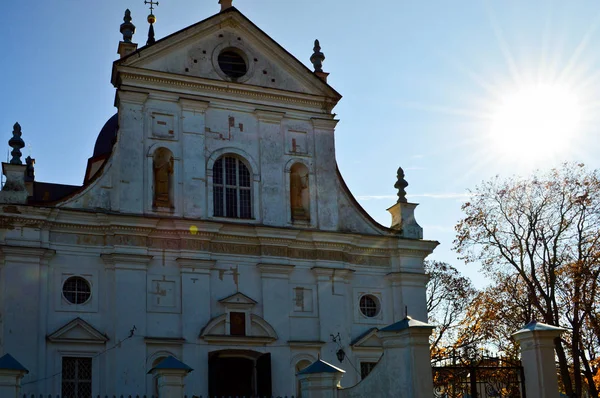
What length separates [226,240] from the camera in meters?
24.2

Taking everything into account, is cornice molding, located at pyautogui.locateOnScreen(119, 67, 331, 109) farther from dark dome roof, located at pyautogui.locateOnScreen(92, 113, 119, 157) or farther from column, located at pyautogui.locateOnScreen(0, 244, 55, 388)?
dark dome roof, located at pyautogui.locateOnScreen(92, 113, 119, 157)

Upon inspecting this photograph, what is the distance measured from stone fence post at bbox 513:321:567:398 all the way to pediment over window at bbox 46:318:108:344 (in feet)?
36.8

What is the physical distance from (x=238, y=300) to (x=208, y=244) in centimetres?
182

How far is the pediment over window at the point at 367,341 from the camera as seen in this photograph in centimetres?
2472

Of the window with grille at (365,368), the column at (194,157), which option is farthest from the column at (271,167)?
the window with grille at (365,368)

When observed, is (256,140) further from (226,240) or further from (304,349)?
(304,349)

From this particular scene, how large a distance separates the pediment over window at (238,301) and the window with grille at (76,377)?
406cm

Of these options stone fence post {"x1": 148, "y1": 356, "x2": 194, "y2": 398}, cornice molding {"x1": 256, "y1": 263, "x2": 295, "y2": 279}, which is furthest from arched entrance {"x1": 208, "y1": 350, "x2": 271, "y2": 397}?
stone fence post {"x1": 148, "y1": 356, "x2": 194, "y2": 398}

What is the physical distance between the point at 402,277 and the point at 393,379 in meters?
9.78

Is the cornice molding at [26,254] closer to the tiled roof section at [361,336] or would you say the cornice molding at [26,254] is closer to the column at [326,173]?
the column at [326,173]

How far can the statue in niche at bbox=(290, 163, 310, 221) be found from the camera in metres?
25.6

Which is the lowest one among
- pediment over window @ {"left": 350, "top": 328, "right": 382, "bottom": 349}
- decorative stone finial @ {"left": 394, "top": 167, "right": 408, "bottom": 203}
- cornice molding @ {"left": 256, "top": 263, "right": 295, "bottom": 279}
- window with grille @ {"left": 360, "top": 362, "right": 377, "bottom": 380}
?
window with grille @ {"left": 360, "top": 362, "right": 377, "bottom": 380}

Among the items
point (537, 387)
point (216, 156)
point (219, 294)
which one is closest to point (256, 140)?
point (216, 156)

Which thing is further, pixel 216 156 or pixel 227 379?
pixel 216 156
